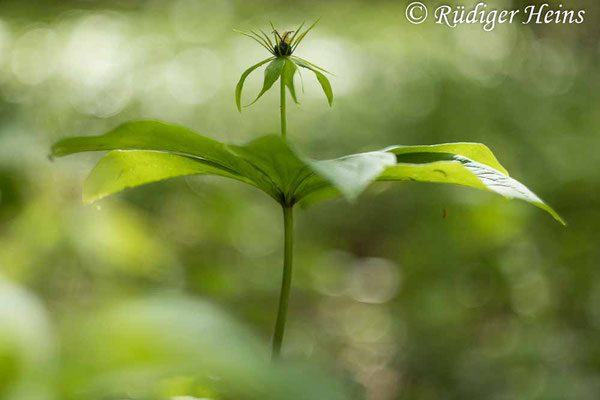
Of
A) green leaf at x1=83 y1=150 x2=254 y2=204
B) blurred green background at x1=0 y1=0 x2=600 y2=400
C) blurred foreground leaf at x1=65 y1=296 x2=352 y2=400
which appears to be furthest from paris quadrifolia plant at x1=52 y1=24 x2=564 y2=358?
blurred green background at x1=0 y1=0 x2=600 y2=400

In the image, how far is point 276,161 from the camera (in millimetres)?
412

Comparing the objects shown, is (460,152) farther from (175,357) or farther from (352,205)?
(352,205)

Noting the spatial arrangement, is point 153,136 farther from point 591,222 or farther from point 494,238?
point 591,222

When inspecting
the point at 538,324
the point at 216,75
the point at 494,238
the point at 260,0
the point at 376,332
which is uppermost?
the point at 260,0

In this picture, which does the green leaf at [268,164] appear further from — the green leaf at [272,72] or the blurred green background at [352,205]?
the blurred green background at [352,205]

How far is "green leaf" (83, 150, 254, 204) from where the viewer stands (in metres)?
0.46

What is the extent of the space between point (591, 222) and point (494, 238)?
40 centimetres

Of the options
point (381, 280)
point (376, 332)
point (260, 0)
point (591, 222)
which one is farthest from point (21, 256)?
point (260, 0)

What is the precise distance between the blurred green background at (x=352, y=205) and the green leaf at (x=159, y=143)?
24.4 inches

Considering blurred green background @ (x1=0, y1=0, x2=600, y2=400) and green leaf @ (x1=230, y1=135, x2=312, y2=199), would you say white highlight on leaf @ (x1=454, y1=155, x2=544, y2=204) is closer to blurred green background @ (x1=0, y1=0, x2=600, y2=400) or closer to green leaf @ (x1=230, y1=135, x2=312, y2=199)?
green leaf @ (x1=230, y1=135, x2=312, y2=199)

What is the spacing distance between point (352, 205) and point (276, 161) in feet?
4.46

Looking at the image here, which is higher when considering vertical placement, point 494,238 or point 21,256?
point 494,238

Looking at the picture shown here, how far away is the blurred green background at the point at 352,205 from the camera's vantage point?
1.36m

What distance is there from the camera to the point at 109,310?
0.34 m
